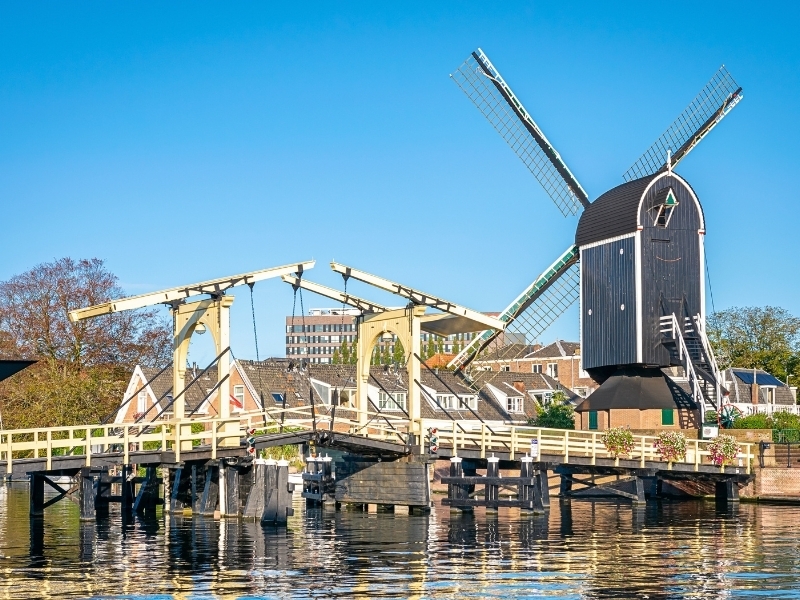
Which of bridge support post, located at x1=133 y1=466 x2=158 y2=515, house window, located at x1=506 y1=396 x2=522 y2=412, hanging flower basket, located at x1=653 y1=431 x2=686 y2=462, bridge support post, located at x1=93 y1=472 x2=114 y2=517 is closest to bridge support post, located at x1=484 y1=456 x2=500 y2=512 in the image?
hanging flower basket, located at x1=653 y1=431 x2=686 y2=462

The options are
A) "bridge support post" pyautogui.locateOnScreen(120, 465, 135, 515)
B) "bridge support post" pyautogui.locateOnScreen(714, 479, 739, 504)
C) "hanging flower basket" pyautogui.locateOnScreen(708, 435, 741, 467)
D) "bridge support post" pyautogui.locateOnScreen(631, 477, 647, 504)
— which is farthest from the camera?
"bridge support post" pyautogui.locateOnScreen(714, 479, 739, 504)

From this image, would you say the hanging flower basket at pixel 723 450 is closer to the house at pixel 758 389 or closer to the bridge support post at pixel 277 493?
the bridge support post at pixel 277 493

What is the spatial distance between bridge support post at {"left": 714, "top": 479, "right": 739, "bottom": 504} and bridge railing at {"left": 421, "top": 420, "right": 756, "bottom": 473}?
31.9 inches

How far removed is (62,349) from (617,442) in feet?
117

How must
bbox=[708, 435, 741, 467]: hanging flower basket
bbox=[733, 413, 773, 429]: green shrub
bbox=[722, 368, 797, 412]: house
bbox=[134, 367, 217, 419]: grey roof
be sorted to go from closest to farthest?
bbox=[708, 435, 741, 467]: hanging flower basket
bbox=[733, 413, 773, 429]: green shrub
bbox=[134, 367, 217, 419]: grey roof
bbox=[722, 368, 797, 412]: house

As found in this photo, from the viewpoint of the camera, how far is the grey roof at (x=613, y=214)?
53.3 metres

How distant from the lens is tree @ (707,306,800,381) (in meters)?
94.7

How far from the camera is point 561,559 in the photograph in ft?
82.5

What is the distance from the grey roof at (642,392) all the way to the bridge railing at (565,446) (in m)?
7.33

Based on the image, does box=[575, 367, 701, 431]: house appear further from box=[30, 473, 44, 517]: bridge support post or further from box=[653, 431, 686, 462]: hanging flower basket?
box=[30, 473, 44, 517]: bridge support post

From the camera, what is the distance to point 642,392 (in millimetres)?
54438

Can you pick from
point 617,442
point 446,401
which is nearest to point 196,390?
point 446,401

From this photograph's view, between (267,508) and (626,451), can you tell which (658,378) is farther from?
(267,508)

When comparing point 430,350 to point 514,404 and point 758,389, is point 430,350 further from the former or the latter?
point 758,389
